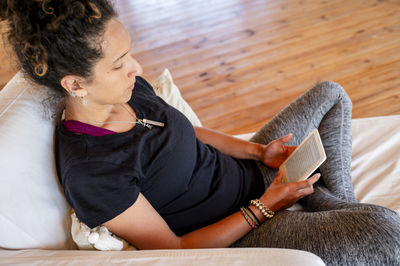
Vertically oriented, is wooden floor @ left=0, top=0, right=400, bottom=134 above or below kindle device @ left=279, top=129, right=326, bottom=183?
below

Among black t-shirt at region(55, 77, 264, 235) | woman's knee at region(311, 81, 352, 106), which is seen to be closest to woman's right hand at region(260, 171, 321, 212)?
black t-shirt at region(55, 77, 264, 235)

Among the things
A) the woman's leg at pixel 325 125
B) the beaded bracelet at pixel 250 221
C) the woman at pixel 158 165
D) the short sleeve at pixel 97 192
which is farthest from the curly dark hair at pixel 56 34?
the woman's leg at pixel 325 125

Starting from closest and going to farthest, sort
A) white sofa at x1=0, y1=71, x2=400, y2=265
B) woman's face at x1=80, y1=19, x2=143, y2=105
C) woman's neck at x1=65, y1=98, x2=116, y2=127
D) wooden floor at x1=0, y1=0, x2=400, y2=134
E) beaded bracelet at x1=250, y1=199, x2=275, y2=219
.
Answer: white sofa at x1=0, y1=71, x2=400, y2=265 < woman's face at x1=80, y1=19, x2=143, y2=105 < woman's neck at x1=65, y1=98, x2=116, y2=127 < beaded bracelet at x1=250, y1=199, x2=275, y2=219 < wooden floor at x1=0, y1=0, x2=400, y2=134

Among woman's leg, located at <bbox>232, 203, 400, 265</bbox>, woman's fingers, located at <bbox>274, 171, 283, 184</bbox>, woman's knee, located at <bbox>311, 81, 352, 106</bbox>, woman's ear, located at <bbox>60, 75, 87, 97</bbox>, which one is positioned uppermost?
woman's ear, located at <bbox>60, 75, 87, 97</bbox>

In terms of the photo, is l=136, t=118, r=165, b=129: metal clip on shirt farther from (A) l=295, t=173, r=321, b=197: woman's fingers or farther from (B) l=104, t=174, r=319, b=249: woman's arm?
(A) l=295, t=173, r=321, b=197: woman's fingers

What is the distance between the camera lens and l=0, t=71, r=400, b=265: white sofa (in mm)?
836

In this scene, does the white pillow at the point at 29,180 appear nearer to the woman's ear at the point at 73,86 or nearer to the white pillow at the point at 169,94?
the woman's ear at the point at 73,86

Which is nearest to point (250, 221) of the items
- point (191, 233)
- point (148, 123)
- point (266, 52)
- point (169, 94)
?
point (191, 233)

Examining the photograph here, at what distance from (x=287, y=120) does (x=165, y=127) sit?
0.51 m

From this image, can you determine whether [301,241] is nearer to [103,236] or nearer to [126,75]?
[103,236]

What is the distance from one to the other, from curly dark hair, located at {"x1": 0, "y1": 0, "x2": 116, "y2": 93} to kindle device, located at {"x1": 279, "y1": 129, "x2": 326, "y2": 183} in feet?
2.26

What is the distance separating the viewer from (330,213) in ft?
3.44

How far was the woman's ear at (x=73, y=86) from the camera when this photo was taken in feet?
3.12

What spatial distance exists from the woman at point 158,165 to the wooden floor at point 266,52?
82cm
